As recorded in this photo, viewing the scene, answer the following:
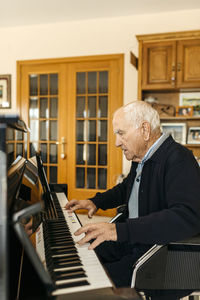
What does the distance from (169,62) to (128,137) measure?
8.11 feet

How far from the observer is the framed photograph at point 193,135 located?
142 inches

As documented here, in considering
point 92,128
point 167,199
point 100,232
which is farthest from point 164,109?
point 100,232

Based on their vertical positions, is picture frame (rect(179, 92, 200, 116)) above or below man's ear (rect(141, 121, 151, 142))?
above

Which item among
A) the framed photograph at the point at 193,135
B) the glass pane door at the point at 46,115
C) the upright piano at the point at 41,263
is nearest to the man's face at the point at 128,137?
the upright piano at the point at 41,263

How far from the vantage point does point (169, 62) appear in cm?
347

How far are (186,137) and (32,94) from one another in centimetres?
261

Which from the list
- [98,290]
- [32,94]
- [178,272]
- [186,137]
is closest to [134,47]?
[186,137]

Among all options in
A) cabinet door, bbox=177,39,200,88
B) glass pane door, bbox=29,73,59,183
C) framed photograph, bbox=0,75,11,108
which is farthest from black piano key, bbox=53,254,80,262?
framed photograph, bbox=0,75,11,108

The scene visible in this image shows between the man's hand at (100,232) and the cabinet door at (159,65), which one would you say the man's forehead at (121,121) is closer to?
the man's hand at (100,232)

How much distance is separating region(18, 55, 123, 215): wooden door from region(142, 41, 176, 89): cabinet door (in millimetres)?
634

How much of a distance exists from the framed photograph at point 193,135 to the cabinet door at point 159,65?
652mm

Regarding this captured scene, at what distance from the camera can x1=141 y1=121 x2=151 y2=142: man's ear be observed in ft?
4.39

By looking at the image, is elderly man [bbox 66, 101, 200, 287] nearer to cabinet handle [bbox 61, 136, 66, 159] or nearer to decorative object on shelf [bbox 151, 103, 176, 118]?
decorative object on shelf [bbox 151, 103, 176, 118]

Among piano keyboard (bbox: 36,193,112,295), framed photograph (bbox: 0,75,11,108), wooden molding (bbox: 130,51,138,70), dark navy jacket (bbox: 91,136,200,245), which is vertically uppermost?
wooden molding (bbox: 130,51,138,70)
